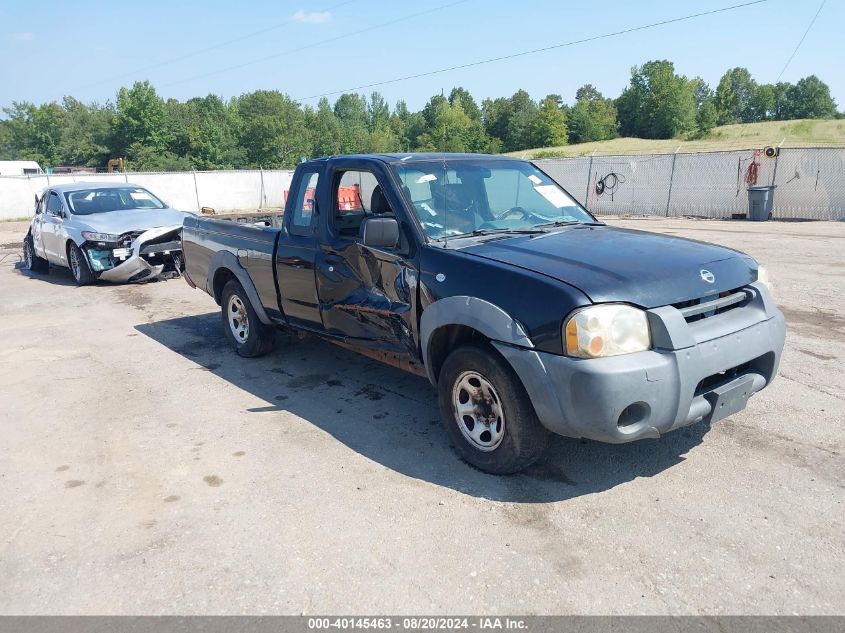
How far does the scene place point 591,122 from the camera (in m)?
94.1

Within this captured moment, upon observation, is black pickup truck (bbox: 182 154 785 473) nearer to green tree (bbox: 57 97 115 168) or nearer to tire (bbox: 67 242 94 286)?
tire (bbox: 67 242 94 286)

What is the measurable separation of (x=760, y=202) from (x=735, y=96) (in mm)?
109710

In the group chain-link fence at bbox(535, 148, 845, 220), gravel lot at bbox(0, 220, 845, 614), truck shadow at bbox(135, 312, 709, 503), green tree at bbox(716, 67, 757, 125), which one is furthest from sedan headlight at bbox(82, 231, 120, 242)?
green tree at bbox(716, 67, 757, 125)

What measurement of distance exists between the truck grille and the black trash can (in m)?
17.4

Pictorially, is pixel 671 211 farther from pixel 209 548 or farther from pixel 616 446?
pixel 209 548

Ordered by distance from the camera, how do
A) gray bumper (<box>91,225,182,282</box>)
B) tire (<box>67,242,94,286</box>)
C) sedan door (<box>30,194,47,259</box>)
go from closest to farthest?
gray bumper (<box>91,225,182,282</box>), tire (<box>67,242,94,286</box>), sedan door (<box>30,194,47,259</box>)

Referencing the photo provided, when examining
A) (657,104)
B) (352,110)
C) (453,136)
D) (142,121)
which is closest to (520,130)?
(453,136)

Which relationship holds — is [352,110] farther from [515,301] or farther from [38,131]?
[515,301]

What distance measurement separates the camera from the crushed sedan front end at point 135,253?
1076 cm

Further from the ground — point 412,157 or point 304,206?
point 412,157

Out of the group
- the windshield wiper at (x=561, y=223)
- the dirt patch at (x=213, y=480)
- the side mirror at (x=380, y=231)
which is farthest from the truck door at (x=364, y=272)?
the dirt patch at (x=213, y=480)

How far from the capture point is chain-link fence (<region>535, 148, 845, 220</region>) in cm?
1861

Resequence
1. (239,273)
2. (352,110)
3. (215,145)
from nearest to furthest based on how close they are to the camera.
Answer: (239,273)
(215,145)
(352,110)

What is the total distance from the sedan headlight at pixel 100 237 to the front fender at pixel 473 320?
835 centimetres
